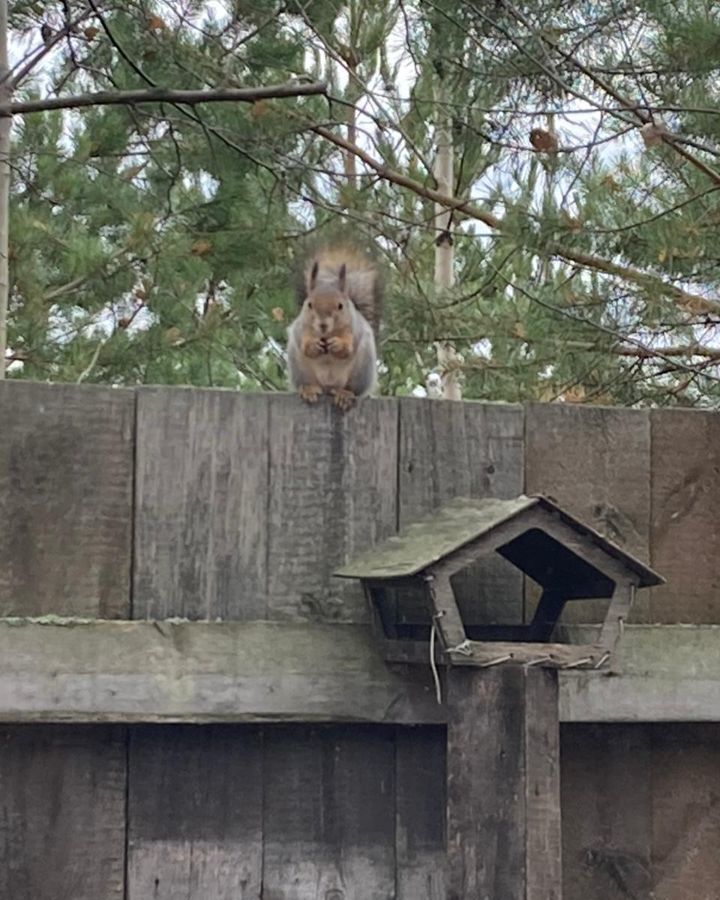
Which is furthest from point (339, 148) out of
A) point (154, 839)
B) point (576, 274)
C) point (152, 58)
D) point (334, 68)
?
point (154, 839)

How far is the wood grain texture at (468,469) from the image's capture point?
2264mm

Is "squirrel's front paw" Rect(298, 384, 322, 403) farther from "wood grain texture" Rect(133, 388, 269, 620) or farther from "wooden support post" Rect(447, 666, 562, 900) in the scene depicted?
"wooden support post" Rect(447, 666, 562, 900)

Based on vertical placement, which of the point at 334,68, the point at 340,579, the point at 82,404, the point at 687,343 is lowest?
the point at 340,579

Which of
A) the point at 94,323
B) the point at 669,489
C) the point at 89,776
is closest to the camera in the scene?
the point at 89,776

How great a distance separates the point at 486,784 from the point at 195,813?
1.60ft

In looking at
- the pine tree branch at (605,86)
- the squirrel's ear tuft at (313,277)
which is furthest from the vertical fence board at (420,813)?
the pine tree branch at (605,86)

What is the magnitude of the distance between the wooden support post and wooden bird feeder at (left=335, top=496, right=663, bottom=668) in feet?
0.17

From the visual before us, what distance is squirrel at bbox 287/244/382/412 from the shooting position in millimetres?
2752

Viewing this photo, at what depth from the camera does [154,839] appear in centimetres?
212

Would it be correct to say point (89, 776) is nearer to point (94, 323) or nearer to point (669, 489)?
point (669, 489)

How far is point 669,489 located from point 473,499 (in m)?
0.40

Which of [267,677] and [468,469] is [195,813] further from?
[468,469]

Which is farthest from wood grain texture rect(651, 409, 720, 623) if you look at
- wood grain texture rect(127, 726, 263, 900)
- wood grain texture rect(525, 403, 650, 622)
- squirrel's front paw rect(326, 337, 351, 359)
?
wood grain texture rect(127, 726, 263, 900)

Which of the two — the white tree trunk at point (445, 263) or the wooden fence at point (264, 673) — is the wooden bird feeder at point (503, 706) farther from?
the white tree trunk at point (445, 263)
